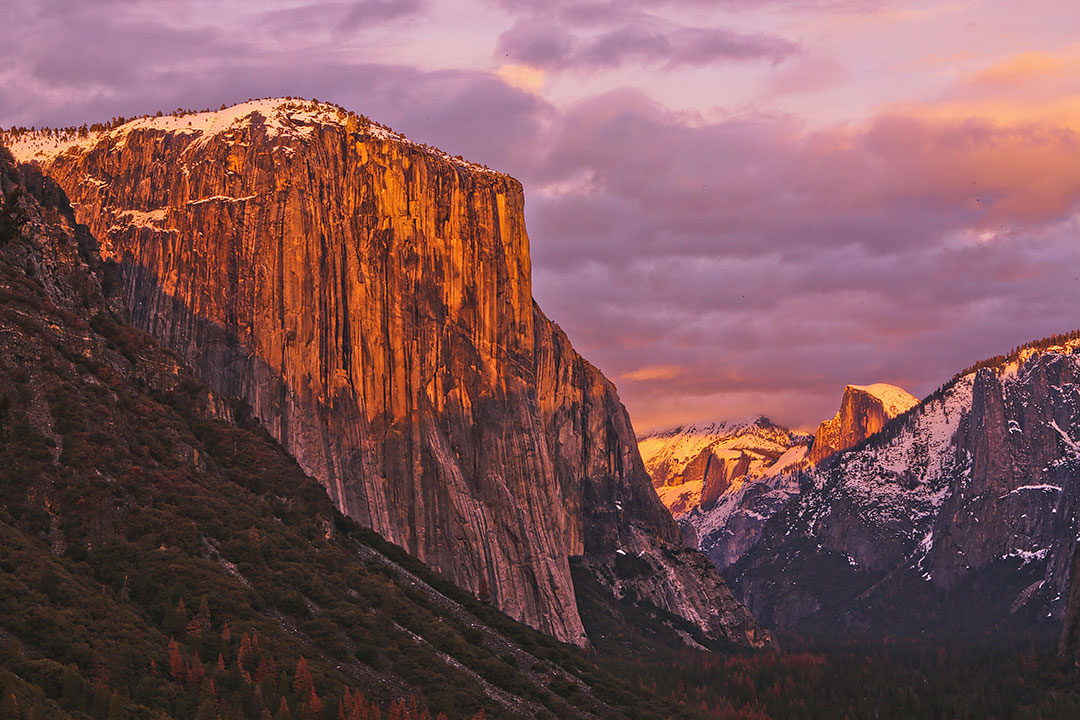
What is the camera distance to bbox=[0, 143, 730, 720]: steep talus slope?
11812 cm

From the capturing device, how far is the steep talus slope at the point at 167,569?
388 ft

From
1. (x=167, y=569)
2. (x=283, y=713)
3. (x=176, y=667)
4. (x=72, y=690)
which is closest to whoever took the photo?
(x=72, y=690)

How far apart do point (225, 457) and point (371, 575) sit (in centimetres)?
2208

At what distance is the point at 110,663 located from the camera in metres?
115

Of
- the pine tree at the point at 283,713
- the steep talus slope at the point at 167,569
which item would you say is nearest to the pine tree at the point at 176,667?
the steep talus slope at the point at 167,569

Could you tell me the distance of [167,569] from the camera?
455ft

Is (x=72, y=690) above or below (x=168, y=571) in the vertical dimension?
below

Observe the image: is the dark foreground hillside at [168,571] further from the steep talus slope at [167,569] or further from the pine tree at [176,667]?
the pine tree at [176,667]

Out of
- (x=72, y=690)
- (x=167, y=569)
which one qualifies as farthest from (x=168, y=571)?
(x=72, y=690)

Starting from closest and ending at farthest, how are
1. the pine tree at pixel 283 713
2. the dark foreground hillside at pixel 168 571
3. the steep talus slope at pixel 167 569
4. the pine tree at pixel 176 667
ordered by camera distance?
the dark foreground hillside at pixel 168 571, the steep talus slope at pixel 167 569, the pine tree at pixel 176 667, the pine tree at pixel 283 713

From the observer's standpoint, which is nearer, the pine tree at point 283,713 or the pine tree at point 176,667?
the pine tree at point 176,667

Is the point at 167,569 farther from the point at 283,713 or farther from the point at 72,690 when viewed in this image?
the point at 72,690

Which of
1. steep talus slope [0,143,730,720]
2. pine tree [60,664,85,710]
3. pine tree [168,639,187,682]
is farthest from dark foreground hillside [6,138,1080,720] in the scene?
pine tree [168,639,187,682]

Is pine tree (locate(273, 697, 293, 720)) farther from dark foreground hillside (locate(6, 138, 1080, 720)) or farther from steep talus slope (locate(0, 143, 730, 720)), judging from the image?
steep talus slope (locate(0, 143, 730, 720))
